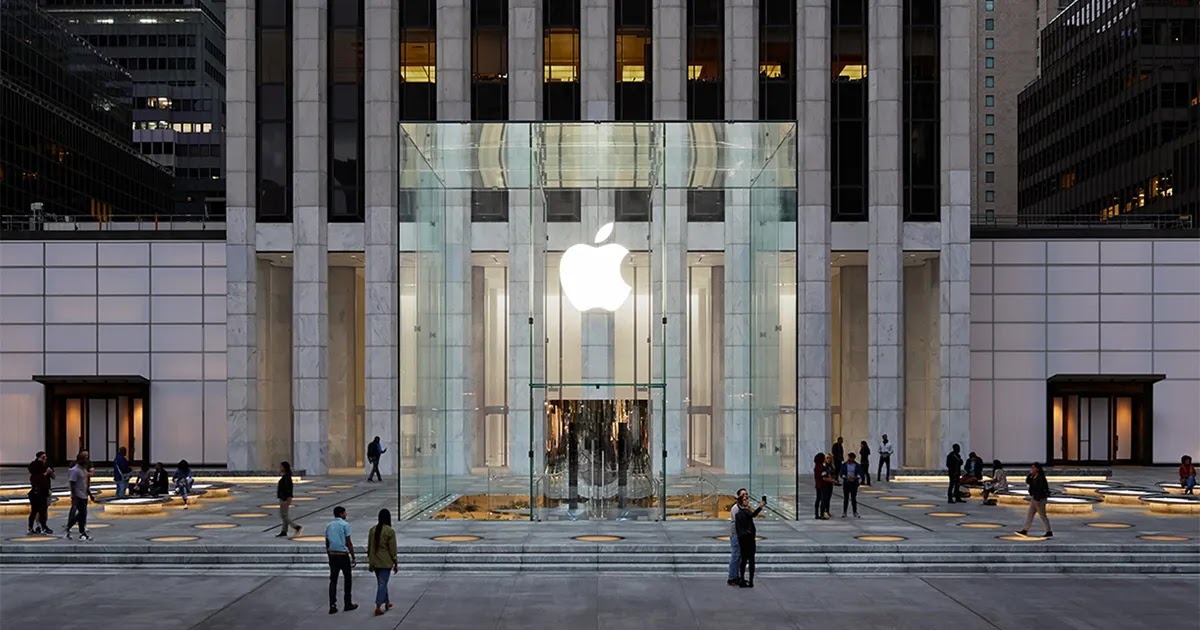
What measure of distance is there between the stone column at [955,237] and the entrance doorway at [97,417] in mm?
31398

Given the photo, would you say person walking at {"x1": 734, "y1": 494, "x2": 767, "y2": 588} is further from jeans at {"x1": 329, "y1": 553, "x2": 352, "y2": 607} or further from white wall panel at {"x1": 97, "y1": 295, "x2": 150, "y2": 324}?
white wall panel at {"x1": 97, "y1": 295, "x2": 150, "y2": 324}

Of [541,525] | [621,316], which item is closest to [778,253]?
[621,316]

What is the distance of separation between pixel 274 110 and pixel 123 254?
8535mm

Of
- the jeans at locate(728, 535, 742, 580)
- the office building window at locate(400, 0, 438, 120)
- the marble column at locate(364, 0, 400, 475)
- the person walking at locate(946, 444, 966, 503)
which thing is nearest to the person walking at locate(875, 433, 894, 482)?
the person walking at locate(946, 444, 966, 503)

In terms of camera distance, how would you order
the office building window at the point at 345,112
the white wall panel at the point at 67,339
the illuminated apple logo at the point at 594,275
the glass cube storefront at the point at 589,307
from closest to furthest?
the glass cube storefront at the point at 589,307 → the illuminated apple logo at the point at 594,275 → the office building window at the point at 345,112 → the white wall panel at the point at 67,339

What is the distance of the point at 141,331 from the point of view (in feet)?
155

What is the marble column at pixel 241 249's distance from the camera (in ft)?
149

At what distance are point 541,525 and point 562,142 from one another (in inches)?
382

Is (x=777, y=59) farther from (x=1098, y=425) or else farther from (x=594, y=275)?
(x=1098, y=425)

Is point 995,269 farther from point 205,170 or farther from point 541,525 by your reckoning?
point 205,170

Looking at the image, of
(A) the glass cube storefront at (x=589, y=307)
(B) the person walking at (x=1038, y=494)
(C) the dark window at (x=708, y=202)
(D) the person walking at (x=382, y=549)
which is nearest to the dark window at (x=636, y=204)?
(A) the glass cube storefront at (x=589, y=307)

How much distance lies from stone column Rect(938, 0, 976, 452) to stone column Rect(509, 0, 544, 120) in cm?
1578

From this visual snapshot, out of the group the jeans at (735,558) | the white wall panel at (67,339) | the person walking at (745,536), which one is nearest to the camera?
the person walking at (745,536)

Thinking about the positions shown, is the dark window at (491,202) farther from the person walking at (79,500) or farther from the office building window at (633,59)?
the person walking at (79,500)
